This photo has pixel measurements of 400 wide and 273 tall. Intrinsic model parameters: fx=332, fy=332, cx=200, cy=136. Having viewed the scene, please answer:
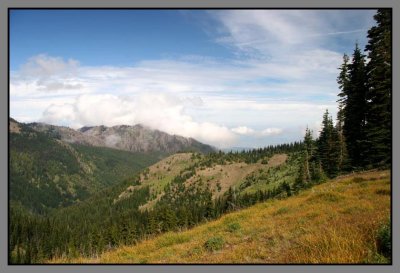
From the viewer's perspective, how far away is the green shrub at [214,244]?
13.4m

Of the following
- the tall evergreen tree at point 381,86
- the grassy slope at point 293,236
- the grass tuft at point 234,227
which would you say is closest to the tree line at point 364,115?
the tall evergreen tree at point 381,86

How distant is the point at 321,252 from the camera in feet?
33.4

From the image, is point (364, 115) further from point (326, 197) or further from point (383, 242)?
point (383, 242)

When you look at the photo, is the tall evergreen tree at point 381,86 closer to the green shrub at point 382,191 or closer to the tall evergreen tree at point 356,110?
the green shrub at point 382,191

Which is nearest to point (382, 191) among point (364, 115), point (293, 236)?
point (293, 236)

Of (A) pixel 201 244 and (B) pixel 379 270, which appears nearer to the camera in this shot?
(B) pixel 379 270

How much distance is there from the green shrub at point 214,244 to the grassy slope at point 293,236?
150mm

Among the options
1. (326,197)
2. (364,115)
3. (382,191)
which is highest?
(364,115)

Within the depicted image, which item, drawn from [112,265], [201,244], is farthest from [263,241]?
[112,265]

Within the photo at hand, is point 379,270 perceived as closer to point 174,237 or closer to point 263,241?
point 263,241

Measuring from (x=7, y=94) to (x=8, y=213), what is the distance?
16.7 feet

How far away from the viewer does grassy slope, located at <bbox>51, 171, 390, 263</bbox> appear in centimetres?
1021

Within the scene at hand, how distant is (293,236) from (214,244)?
3.16 m

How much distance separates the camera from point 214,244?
13.5 m
